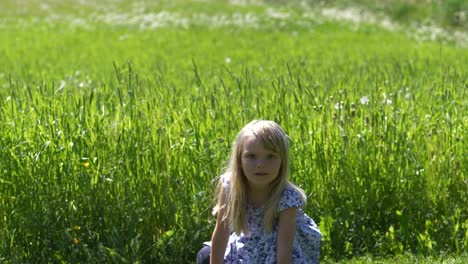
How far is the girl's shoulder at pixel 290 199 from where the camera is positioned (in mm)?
5387

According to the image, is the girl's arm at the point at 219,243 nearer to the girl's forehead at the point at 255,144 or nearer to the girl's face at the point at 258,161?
the girl's face at the point at 258,161

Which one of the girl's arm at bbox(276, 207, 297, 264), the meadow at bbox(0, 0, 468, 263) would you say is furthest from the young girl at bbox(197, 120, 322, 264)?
the meadow at bbox(0, 0, 468, 263)

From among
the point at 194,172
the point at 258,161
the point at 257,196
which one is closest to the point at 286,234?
the point at 257,196

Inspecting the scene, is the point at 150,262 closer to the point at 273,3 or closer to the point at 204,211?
the point at 204,211

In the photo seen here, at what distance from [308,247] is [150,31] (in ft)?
65.7

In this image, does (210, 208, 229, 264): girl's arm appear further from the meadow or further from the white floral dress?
the meadow

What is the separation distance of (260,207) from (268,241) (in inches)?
7.2

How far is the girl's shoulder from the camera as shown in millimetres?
5387

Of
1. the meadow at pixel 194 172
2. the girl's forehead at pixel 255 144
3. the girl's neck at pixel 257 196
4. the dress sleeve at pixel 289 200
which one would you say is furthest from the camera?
the meadow at pixel 194 172

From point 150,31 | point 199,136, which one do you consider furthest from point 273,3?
point 199,136

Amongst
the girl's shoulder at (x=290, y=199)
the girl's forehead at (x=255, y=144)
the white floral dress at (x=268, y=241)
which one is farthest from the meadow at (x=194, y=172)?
the girl's forehead at (x=255, y=144)

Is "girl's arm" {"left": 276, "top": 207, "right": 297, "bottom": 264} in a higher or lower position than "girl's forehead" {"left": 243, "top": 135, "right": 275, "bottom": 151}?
lower

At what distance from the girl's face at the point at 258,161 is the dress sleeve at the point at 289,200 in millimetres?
115

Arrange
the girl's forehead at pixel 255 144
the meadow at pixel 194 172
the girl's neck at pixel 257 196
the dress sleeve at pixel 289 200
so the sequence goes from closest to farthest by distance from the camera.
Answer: the girl's forehead at pixel 255 144
the dress sleeve at pixel 289 200
the girl's neck at pixel 257 196
the meadow at pixel 194 172
